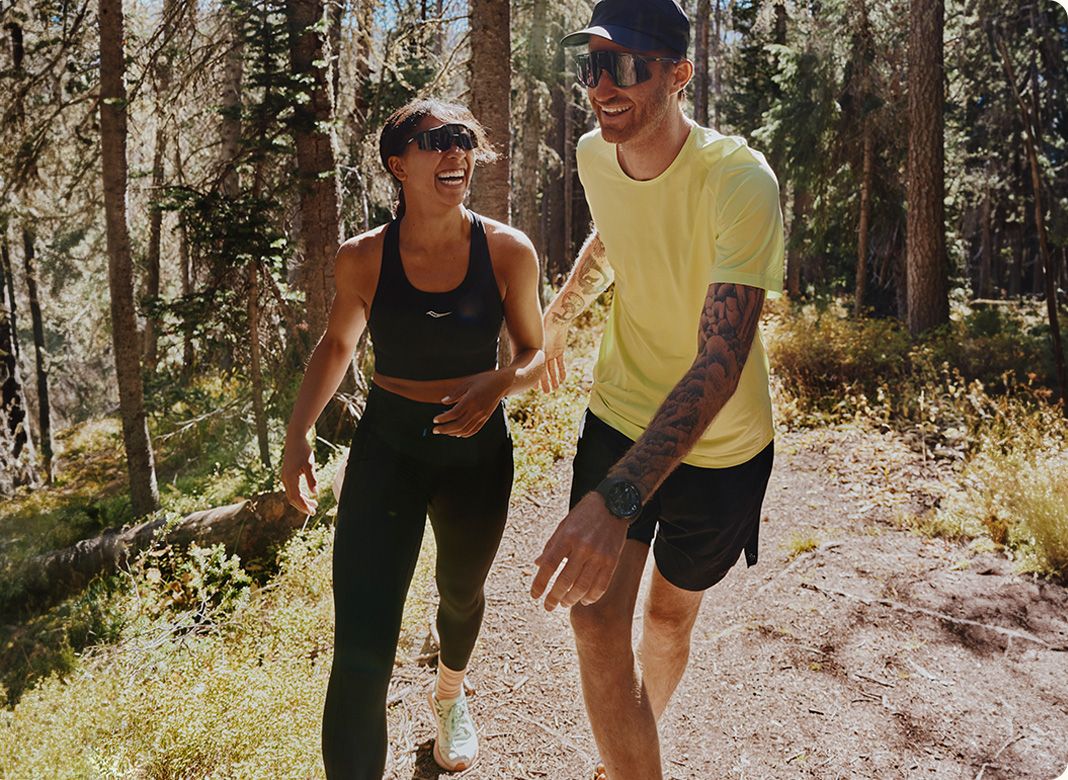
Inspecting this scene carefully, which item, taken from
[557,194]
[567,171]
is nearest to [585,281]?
[567,171]

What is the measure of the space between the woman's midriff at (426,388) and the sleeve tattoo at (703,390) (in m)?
1.17

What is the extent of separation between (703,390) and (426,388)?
1322mm

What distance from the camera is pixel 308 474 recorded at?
10.0 feet

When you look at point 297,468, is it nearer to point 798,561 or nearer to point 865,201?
point 798,561

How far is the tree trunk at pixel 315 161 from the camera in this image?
8652 millimetres

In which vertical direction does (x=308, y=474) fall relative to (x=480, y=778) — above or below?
above

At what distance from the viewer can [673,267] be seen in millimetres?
2656

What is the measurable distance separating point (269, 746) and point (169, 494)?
971 cm

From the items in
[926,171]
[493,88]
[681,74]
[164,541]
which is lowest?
[164,541]

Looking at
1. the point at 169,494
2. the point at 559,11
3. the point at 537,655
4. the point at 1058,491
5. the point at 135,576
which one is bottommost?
the point at 169,494

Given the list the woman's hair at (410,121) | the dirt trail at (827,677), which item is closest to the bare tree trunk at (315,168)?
the dirt trail at (827,677)

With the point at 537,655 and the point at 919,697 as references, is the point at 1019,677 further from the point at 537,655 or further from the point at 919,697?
the point at 537,655

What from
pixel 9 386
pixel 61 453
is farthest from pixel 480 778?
pixel 61 453

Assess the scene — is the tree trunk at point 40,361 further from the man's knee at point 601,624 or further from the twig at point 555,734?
the man's knee at point 601,624
